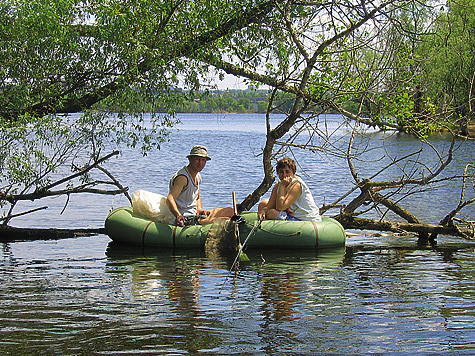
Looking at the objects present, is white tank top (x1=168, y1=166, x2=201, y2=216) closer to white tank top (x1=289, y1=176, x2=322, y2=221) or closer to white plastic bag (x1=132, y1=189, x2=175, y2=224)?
white plastic bag (x1=132, y1=189, x2=175, y2=224)

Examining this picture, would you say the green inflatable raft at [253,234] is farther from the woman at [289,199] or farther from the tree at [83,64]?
the tree at [83,64]

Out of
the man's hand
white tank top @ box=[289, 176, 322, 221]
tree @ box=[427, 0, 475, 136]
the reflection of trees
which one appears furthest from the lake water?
tree @ box=[427, 0, 475, 136]

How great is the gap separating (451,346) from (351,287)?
1868mm

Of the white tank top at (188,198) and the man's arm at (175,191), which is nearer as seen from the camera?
the man's arm at (175,191)

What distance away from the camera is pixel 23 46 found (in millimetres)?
8141

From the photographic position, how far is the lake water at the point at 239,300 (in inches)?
175

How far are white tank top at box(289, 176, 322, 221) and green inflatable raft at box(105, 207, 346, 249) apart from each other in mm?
108

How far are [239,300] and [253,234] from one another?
234cm

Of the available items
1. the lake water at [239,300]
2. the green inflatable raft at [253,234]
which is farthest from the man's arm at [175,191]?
the lake water at [239,300]

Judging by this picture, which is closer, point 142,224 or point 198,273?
point 198,273

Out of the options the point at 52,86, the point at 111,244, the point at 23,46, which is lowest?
the point at 111,244

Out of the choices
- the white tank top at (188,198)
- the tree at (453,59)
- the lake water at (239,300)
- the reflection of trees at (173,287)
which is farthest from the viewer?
the tree at (453,59)

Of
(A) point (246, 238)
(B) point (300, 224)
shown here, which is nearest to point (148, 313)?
(A) point (246, 238)

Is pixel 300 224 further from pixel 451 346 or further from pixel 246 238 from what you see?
pixel 451 346
